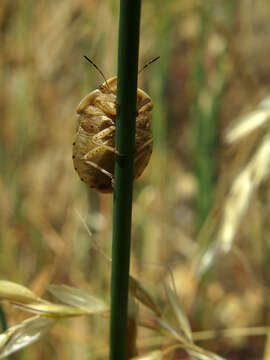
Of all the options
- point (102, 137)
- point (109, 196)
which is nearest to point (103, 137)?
point (102, 137)

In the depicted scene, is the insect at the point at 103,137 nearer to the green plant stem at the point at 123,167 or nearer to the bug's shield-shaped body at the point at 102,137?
the bug's shield-shaped body at the point at 102,137

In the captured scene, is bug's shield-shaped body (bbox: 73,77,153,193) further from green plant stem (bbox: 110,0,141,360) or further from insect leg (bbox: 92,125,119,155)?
green plant stem (bbox: 110,0,141,360)

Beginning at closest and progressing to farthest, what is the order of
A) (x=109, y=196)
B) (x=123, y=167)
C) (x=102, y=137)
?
(x=123, y=167) → (x=102, y=137) → (x=109, y=196)

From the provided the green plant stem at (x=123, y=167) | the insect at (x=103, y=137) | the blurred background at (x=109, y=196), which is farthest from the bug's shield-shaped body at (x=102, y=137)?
the blurred background at (x=109, y=196)

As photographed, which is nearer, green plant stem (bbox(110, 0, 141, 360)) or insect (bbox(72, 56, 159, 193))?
green plant stem (bbox(110, 0, 141, 360))

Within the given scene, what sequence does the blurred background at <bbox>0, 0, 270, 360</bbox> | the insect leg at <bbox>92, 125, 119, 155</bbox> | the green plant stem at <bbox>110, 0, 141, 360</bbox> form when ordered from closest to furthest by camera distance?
the green plant stem at <bbox>110, 0, 141, 360</bbox> < the insect leg at <bbox>92, 125, 119, 155</bbox> < the blurred background at <bbox>0, 0, 270, 360</bbox>

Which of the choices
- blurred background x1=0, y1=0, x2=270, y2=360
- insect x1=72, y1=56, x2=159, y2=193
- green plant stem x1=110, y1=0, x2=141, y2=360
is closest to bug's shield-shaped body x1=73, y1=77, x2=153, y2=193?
insect x1=72, y1=56, x2=159, y2=193

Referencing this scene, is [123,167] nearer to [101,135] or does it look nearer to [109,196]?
[101,135]
